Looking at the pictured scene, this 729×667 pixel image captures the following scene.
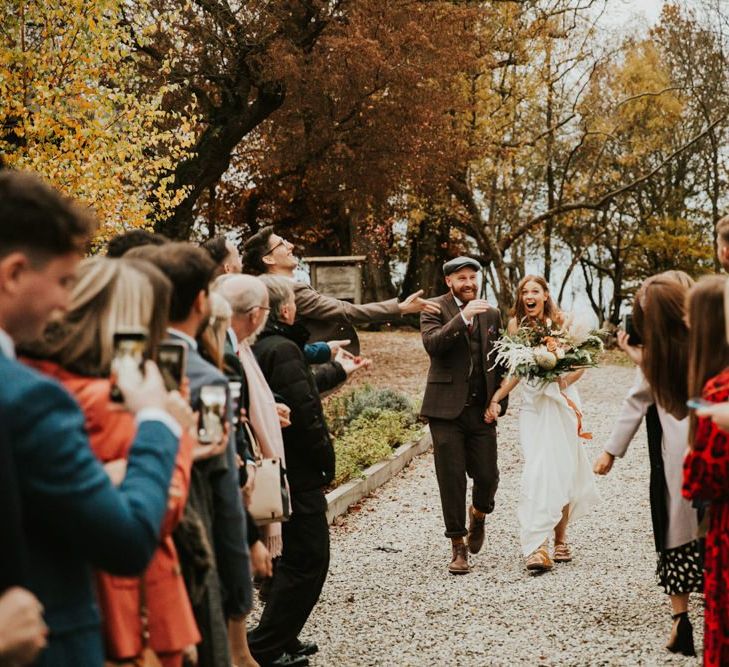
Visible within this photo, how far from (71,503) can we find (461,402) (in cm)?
572

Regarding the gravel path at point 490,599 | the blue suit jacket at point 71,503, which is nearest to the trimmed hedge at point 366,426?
the gravel path at point 490,599

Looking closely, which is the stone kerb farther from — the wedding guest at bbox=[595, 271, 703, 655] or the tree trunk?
the tree trunk

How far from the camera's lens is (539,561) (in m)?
7.23

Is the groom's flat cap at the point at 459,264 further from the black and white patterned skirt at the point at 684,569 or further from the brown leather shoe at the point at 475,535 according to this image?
the black and white patterned skirt at the point at 684,569

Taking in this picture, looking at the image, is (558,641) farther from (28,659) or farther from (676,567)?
(28,659)

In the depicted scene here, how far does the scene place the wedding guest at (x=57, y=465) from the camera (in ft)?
6.46

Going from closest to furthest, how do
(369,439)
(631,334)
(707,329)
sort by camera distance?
(707,329)
(631,334)
(369,439)

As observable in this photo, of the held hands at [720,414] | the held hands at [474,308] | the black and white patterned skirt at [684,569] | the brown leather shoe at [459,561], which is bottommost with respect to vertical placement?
the brown leather shoe at [459,561]

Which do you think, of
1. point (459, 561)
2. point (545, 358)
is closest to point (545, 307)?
point (545, 358)

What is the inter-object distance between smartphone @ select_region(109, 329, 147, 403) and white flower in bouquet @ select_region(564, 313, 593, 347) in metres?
5.63

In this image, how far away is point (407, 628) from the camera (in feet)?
20.2

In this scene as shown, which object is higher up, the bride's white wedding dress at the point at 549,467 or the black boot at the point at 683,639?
the bride's white wedding dress at the point at 549,467

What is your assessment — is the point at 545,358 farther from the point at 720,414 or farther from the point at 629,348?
the point at 720,414

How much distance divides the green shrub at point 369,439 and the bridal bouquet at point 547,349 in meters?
3.19
